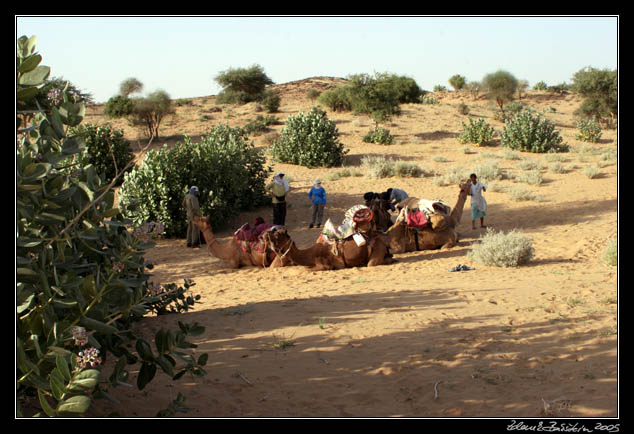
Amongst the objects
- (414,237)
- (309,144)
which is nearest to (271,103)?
(309,144)

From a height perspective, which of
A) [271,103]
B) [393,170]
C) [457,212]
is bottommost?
[457,212]

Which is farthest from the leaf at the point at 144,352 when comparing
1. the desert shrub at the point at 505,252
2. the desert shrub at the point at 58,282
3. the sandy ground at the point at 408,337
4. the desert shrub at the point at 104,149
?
the desert shrub at the point at 104,149

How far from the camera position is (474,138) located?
27.8 metres

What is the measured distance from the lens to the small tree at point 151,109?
110ft

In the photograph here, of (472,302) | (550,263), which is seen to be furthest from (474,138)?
(472,302)

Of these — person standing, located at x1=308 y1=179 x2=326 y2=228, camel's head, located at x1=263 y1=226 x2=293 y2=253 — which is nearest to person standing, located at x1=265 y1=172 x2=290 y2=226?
person standing, located at x1=308 y1=179 x2=326 y2=228

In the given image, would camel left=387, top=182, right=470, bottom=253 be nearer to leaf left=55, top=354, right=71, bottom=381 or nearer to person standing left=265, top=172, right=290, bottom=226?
person standing left=265, top=172, right=290, bottom=226

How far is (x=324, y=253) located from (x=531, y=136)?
18.5m

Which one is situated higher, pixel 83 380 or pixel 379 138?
pixel 379 138

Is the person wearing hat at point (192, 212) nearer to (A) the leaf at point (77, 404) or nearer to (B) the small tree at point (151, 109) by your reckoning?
(A) the leaf at point (77, 404)

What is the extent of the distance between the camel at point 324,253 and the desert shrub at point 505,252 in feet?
6.78

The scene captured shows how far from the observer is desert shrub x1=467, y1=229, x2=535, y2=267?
32.0 ft

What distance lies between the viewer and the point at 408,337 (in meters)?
6.05

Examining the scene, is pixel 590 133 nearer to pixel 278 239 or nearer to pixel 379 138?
→ pixel 379 138
